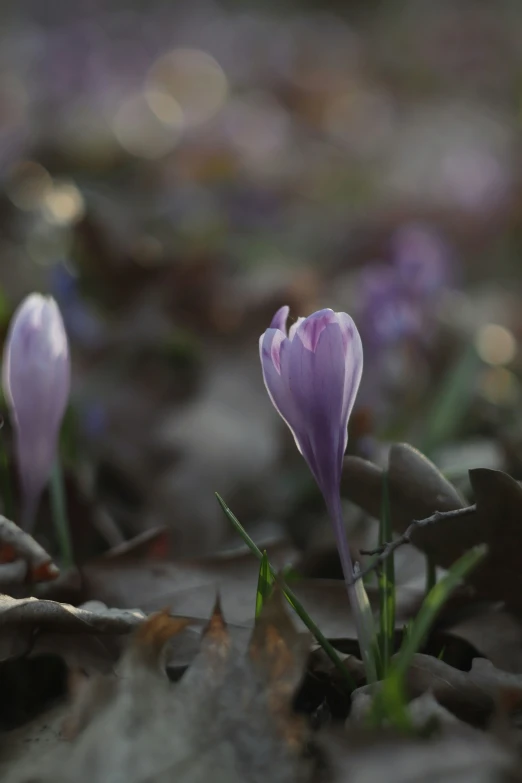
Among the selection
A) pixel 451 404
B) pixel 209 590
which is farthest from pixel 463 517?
pixel 451 404

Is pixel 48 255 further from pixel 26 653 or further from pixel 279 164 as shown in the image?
pixel 279 164

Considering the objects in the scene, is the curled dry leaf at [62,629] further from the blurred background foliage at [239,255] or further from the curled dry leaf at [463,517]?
the blurred background foliage at [239,255]

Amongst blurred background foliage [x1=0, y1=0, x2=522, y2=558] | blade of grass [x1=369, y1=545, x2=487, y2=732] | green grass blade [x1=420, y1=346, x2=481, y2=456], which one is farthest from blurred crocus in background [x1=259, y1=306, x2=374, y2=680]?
green grass blade [x1=420, y1=346, x2=481, y2=456]

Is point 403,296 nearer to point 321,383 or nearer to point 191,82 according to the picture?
point 321,383

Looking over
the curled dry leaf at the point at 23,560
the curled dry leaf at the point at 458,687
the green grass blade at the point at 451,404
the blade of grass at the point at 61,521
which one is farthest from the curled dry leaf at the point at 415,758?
the green grass blade at the point at 451,404

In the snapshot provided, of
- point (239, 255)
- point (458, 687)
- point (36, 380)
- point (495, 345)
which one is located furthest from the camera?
point (239, 255)
